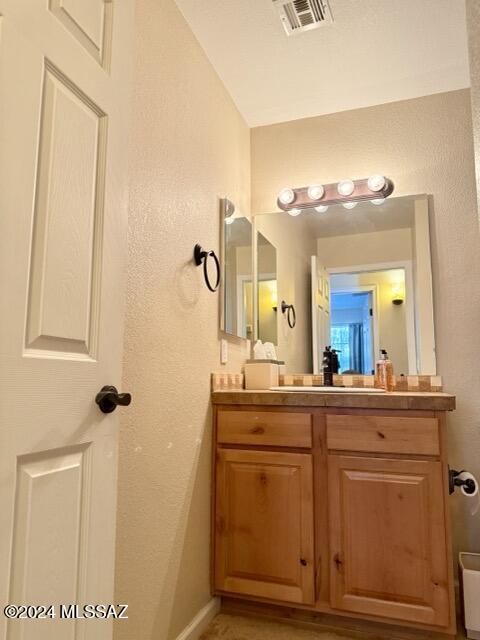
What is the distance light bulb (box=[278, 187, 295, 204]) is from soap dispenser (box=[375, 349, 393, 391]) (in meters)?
1.04

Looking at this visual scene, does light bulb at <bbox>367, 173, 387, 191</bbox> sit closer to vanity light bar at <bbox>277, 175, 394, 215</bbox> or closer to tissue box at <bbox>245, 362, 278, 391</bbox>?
vanity light bar at <bbox>277, 175, 394, 215</bbox>

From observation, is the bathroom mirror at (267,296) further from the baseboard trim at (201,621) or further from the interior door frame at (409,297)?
the baseboard trim at (201,621)

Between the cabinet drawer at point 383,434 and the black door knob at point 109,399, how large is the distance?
100 cm

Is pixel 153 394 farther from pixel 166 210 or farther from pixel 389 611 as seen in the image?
pixel 389 611

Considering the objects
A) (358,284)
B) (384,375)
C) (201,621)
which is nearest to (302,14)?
(358,284)

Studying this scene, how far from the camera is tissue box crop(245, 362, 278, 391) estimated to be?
2314mm

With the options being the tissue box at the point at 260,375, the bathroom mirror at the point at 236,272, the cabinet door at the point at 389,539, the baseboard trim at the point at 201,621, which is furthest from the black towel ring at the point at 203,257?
the baseboard trim at the point at 201,621

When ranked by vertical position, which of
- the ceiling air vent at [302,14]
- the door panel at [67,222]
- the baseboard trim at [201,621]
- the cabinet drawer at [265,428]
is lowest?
the baseboard trim at [201,621]

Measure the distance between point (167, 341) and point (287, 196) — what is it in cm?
134

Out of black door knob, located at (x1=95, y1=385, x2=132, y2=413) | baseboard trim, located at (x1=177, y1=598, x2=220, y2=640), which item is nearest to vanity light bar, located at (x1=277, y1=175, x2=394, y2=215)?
black door knob, located at (x1=95, y1=385, x2=132, y2=413)

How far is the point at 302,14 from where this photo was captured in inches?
73.6

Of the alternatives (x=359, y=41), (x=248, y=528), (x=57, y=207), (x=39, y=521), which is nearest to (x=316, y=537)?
(x=248, y=528)

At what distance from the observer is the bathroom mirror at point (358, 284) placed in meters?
2.30

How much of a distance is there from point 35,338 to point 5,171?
30 cm
